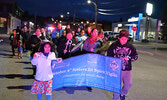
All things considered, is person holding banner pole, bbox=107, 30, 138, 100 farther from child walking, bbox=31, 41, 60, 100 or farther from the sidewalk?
the sidewalk

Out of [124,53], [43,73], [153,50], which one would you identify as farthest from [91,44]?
[153,50]

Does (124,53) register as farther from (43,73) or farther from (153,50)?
(153,50)

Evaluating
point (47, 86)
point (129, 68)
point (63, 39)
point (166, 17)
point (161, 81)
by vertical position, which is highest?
point (166, 17)

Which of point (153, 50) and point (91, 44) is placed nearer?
point (91, 44)

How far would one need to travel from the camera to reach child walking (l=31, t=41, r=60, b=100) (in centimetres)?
395

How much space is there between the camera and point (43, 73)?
Answer: 4.00 m

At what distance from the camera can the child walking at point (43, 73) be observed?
395cm

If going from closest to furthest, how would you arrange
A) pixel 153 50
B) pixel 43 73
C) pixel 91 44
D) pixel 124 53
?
pixel 43 73
pixel 124 53
pixel 91 44
pixel 153 50

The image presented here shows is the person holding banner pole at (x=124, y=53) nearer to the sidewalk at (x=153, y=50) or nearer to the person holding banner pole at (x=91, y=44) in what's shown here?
the person holding banner pole at (x=91, y=44)

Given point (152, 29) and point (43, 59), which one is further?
point (152, 29)

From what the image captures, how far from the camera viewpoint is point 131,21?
56312 millimetres

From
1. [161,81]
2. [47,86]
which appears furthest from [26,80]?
[161,81]

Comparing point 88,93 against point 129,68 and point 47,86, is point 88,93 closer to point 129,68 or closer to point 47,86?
point 129,68

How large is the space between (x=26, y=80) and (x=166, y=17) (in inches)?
1013
